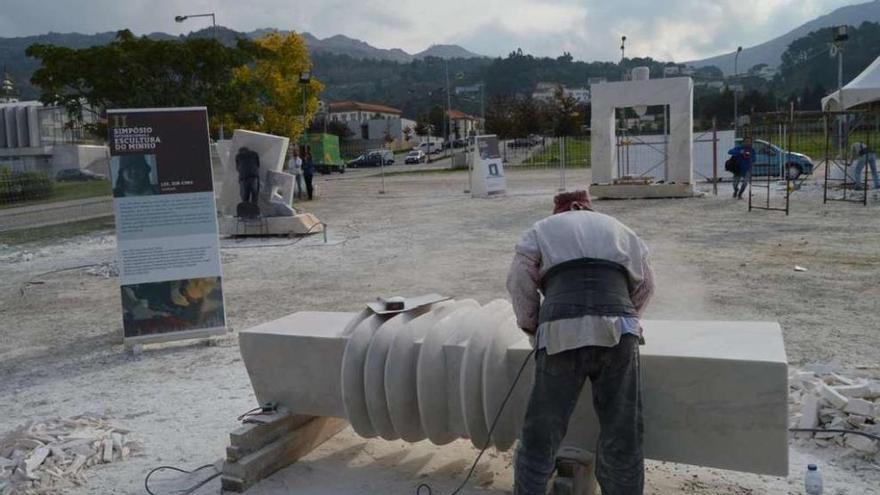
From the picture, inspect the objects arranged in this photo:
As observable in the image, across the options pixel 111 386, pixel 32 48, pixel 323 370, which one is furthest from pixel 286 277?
pixel 32 48

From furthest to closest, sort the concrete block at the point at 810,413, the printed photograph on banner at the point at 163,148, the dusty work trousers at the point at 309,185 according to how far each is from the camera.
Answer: the dusty work trousers at the point at 309,185 → the printed photograph on banner at the point at 163,148 → the concrete block at the point at 810,413

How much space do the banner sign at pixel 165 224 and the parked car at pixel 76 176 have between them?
22.9 metres

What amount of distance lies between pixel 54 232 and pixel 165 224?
1409cm

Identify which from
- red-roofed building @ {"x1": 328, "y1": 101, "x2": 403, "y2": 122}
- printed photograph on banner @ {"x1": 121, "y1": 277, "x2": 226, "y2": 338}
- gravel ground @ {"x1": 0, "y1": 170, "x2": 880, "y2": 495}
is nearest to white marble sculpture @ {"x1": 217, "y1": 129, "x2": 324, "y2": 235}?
gravel ground @ {"x1": 0, "y1": 170, "x2": 880, "y2": 495}

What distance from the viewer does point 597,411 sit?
3.95m

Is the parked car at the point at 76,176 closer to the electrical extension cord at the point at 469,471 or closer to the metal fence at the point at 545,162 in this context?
the metal fence at the point at 545,162

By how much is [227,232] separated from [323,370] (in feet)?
42.8

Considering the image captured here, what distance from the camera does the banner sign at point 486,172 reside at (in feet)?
83.8

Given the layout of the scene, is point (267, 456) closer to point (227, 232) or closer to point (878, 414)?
point (878, 414)

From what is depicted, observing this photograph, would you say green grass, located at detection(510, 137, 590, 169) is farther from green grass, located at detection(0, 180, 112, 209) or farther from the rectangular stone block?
the rectangular stone block

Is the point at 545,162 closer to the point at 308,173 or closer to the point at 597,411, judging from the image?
the point at 308,173

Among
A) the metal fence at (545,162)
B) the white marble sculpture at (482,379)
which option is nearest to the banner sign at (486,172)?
the metal fence at (545,162)

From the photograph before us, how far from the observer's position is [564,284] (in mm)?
3818

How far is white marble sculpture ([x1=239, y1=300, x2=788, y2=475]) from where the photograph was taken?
389cm
